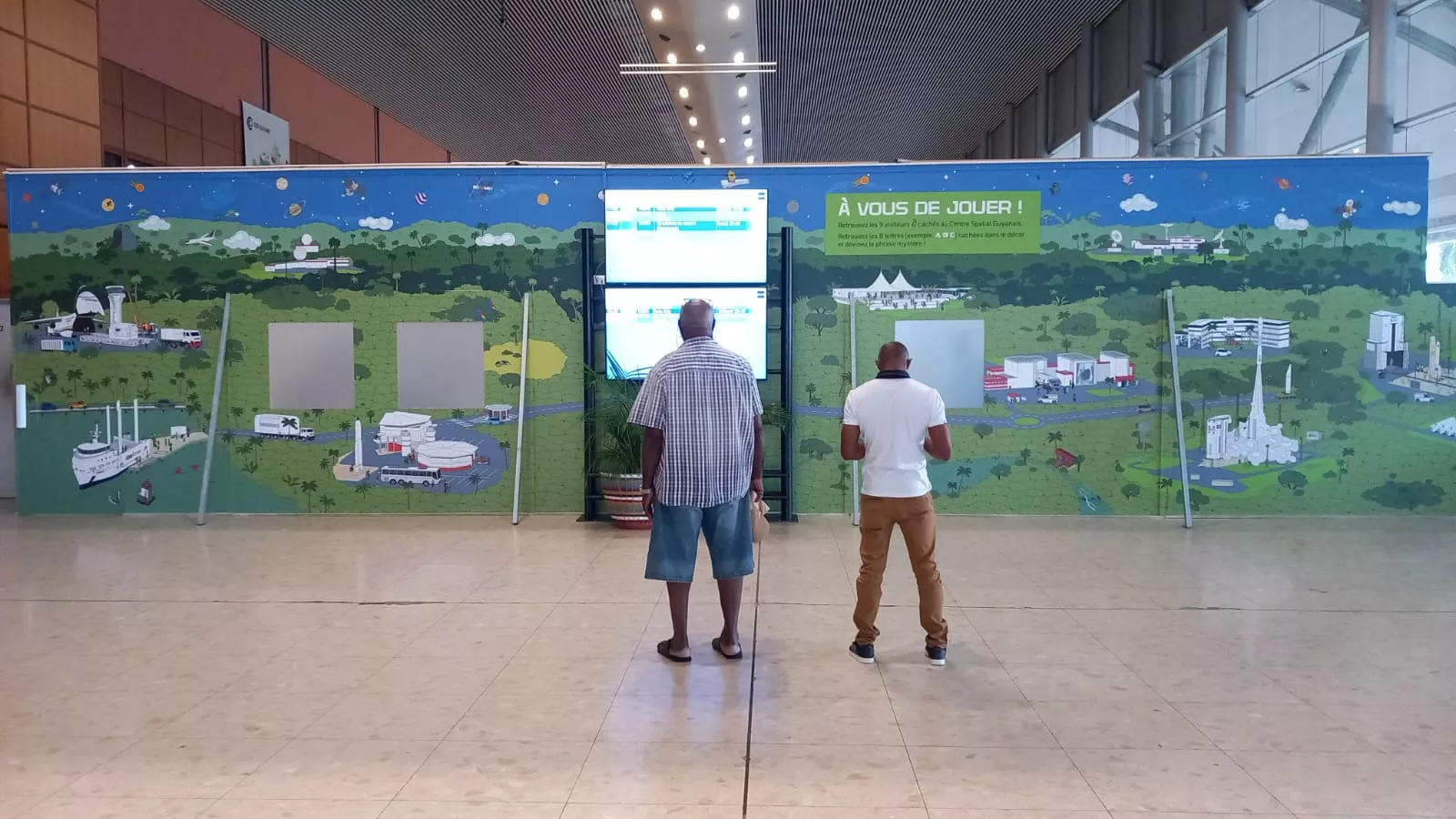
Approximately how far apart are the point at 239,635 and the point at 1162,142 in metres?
11.0

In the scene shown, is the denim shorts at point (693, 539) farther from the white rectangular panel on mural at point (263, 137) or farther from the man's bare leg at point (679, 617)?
the white rectangular panel on mural at point (263, 137)

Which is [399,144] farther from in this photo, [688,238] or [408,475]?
[688,238]

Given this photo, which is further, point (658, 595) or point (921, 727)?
point (658, 595)

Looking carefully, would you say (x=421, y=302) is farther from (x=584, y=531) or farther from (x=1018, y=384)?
(x=1018, y=384)

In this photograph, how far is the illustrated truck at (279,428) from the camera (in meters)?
7.69

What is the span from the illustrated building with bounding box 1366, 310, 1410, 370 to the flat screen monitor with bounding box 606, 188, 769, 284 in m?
4.74

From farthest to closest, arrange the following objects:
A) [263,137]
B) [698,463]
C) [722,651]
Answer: [263,137] → [722,651] → [698,463]

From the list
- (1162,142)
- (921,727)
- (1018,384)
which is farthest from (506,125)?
(921,727)

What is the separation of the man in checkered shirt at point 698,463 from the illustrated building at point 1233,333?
4877mm

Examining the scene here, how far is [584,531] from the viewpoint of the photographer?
278 inches

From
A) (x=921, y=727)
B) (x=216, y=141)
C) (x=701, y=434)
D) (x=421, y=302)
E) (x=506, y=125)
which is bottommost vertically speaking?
(x=921, y=727)

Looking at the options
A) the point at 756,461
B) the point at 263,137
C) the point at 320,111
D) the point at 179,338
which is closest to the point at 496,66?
the point at 320,111

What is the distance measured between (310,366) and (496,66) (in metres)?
6.75

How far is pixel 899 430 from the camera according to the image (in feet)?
12.8
